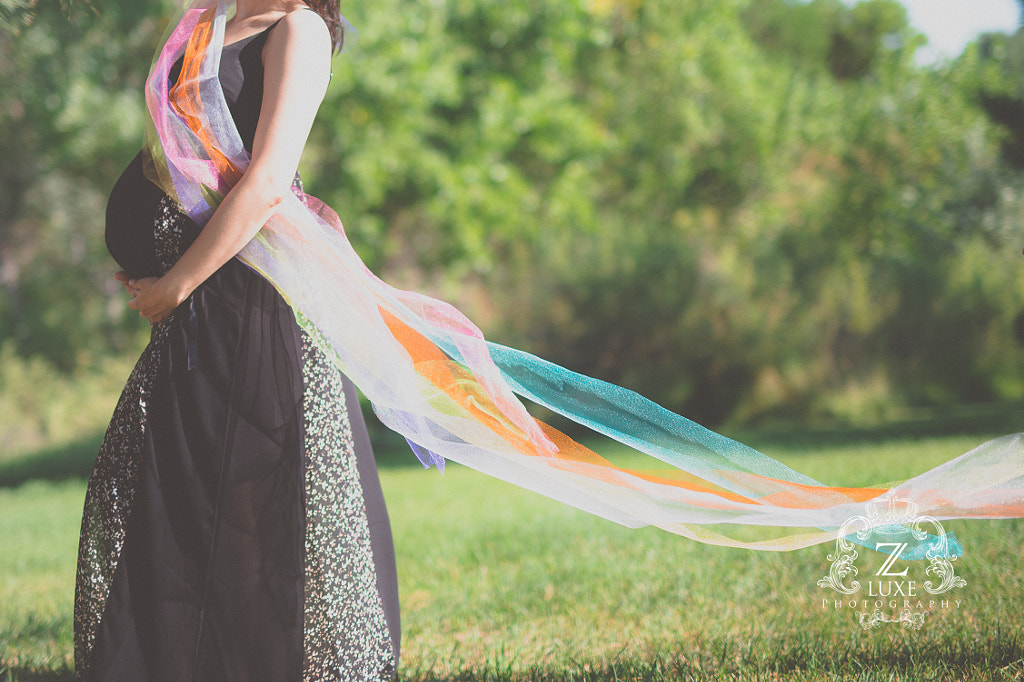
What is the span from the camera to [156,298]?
188 centimetres

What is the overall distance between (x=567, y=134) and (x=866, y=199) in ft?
23.0

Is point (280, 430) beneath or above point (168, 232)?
beneath

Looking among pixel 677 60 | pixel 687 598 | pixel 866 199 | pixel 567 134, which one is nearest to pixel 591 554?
pixel 687 598

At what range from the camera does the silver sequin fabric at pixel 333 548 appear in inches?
73.2

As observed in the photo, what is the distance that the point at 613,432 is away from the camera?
216 centimetres

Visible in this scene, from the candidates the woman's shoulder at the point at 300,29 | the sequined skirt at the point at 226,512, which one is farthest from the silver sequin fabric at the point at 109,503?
the woman's shoulder at the point at 300,29

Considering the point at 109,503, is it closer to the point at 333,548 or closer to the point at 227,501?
the point at 227,501

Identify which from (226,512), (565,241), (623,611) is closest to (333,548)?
(226,512)

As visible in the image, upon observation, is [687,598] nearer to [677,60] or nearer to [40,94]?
[40,94]

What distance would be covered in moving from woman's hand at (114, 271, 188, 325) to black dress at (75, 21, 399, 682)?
0.04 meters

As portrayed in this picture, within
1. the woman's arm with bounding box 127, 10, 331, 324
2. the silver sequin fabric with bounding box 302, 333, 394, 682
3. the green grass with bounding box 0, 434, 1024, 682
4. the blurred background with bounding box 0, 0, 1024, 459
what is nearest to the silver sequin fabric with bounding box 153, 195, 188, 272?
the woman's arm with bounding box 127, 10, 331, 324

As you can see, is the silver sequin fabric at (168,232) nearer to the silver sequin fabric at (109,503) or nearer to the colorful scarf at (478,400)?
the colorful scarf at (478,400)

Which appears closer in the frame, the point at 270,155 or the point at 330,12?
the point at 270,155

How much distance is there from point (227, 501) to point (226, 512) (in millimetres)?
26
